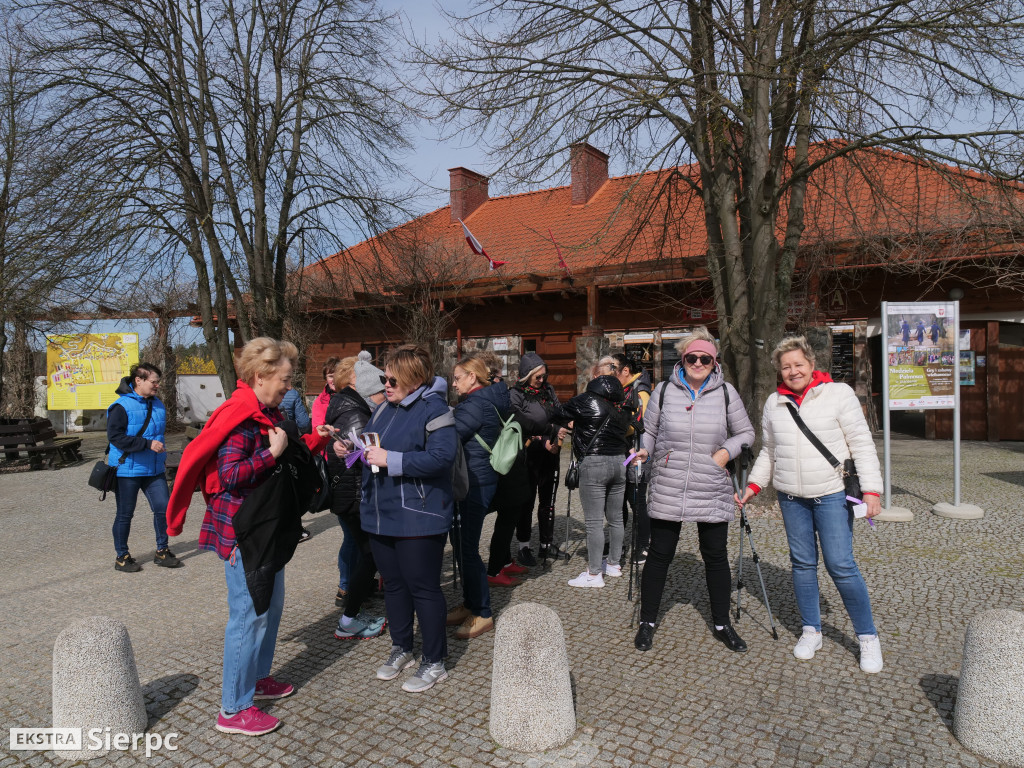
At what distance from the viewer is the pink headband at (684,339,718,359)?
14.1 feet

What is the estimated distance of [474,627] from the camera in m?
4.66

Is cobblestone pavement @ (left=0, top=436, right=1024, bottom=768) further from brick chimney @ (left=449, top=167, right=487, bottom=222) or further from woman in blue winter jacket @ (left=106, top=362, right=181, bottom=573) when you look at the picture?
brick chimney @ (left=449, top=167, right=487, bottom=222)

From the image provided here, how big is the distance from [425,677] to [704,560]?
67.6 inches

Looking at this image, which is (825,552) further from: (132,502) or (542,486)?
(132,502)

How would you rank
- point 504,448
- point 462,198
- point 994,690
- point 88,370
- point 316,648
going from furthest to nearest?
1. point 462,198
2. point 88,370
3. point 504,448
4. point 316,648
5. point 994,690

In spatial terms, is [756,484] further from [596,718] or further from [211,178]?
[211,178]

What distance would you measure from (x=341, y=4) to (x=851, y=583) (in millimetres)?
12660

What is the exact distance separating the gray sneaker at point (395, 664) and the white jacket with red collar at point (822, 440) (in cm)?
231

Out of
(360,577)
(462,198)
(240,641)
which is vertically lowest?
(360,577)

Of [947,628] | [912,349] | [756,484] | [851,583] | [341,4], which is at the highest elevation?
[341,4]

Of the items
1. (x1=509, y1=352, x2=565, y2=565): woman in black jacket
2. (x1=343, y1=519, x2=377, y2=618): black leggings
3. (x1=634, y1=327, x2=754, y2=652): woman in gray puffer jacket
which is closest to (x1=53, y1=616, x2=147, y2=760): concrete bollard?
(x1=343, y1=519, x2=377, y2=618): black leggings

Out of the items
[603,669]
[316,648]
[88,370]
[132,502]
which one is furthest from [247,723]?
[88,370]

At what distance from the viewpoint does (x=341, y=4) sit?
1274 centimetres

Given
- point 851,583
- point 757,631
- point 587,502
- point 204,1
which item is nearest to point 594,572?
point 587,502
